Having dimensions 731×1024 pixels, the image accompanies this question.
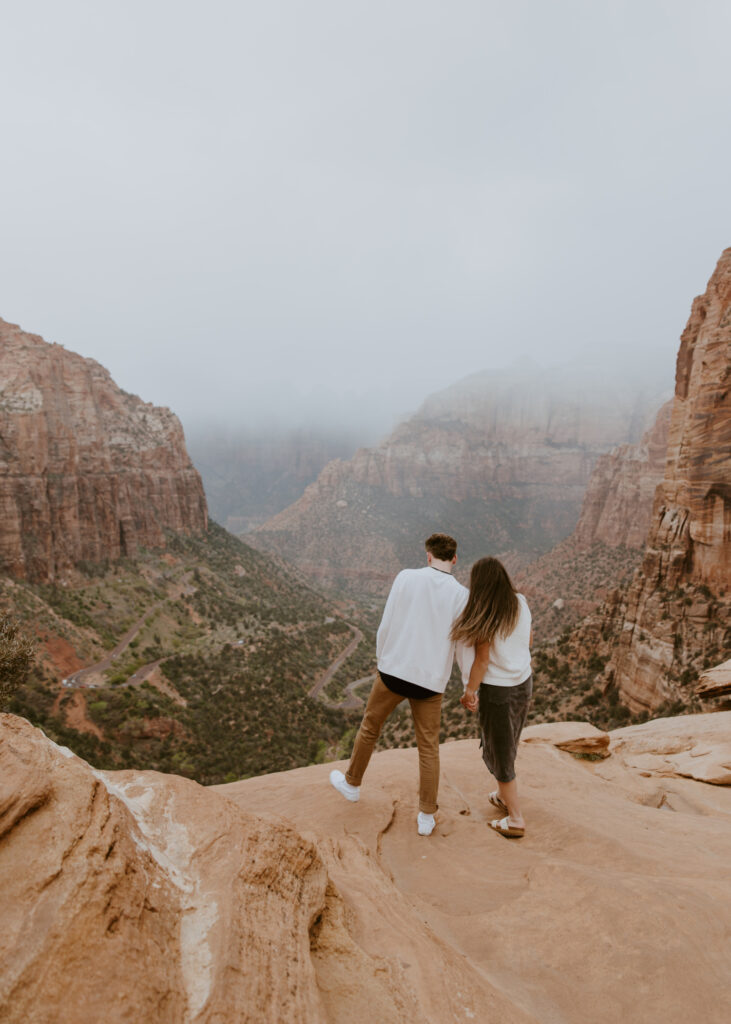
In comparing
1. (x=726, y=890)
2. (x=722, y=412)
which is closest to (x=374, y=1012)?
(x=726, y=890)

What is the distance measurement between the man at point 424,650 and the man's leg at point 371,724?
0.01m

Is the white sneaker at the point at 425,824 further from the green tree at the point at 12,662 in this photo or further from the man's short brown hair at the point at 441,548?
the green tree at the point at 12,662

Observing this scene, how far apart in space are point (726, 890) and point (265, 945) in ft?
12.3

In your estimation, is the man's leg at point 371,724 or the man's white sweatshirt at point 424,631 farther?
the man's leg at point 371,724

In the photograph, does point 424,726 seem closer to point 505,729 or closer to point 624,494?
point 505,729

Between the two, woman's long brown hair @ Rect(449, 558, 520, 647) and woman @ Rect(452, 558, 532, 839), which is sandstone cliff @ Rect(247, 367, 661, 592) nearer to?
woman @ Rect(452, 558, 532, 839)

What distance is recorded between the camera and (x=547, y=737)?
384 inches

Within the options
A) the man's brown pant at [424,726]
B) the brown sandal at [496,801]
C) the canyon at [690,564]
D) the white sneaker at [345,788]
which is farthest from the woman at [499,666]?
the canyon at [690,564]

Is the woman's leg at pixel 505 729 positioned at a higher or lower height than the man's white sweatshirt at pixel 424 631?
lower

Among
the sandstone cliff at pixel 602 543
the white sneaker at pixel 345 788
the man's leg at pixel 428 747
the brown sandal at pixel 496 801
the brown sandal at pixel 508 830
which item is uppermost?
the man's leg at pixel 428 747

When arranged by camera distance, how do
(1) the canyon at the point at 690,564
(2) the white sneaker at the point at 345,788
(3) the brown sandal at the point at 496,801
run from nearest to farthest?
(2) the white sneaker at the point at 345,788
(3) the brown sandal at the point at 496,801
(1) the canyon at the point at 690,564

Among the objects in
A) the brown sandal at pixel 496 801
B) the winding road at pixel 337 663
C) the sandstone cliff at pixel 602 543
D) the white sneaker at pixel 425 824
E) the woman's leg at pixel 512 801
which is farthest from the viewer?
the sandstone cliff at pixel 602 543

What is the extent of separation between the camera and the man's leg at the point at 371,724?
17.0 feet

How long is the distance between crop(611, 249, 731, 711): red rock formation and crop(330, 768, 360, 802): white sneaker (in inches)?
715
